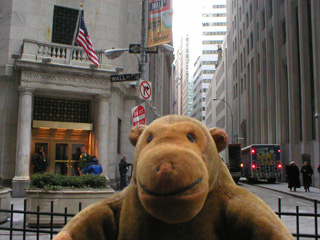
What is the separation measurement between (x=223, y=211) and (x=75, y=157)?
58.1 ft

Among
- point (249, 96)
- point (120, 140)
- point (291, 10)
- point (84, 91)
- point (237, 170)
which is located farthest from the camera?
point (249, 96)

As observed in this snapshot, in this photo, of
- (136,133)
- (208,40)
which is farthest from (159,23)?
(208,40)

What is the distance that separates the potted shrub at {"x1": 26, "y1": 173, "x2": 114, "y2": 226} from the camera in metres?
8.66

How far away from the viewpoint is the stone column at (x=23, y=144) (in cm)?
1568

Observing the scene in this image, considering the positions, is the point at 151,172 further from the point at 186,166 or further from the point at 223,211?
the point at 223,211

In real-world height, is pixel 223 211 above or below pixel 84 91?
below

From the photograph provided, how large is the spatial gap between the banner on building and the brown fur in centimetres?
1007

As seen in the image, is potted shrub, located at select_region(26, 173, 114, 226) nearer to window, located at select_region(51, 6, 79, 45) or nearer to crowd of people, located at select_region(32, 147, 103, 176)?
crowd of people, located at select_region(32, 147, 103, 176)

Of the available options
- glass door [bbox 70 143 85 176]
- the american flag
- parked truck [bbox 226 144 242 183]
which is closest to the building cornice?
the american flag

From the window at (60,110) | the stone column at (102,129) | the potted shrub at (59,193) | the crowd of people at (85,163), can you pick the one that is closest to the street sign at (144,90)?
the crowd of people at (85,163)

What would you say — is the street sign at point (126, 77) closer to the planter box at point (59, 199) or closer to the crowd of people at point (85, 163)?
the crowd of people at point (85, 163)

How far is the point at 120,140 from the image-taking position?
20.6 metres

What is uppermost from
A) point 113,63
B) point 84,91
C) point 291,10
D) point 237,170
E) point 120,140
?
point 291,10

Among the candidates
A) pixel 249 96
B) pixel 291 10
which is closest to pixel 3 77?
pixel 291 10
